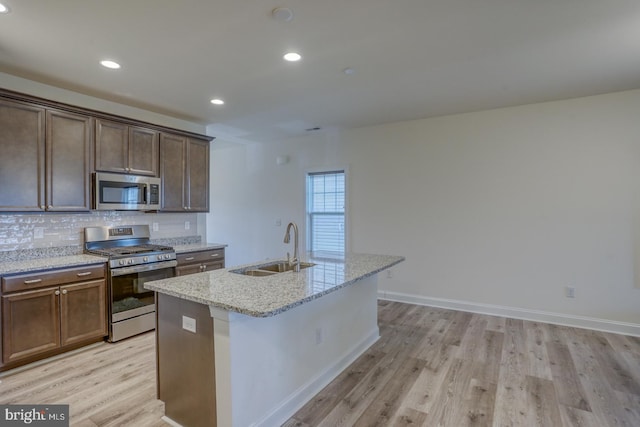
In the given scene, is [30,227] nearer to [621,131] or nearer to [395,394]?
[395,394]

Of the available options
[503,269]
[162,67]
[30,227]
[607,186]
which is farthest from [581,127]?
[30,227]

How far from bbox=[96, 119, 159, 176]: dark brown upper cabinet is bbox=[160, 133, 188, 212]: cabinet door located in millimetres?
103

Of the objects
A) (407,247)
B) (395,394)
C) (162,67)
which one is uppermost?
(162,67)

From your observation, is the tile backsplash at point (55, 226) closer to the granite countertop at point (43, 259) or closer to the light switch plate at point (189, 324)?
the granite countertop at point (43, 259)

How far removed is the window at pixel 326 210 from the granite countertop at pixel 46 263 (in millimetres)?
3067

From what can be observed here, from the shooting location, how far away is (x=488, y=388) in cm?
241

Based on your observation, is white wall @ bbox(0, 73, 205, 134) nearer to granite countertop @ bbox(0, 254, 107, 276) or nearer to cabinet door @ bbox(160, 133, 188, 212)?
cabinet door @ bbox(160, 133, 188, 212)

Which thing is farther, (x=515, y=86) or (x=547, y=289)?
(x=547, y=289)

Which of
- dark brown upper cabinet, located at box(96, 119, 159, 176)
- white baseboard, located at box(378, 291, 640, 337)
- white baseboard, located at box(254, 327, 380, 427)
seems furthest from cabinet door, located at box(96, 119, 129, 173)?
white baseboard, located at box(378, 291, 640, 337)

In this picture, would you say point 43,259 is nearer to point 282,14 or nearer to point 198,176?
point 198,176

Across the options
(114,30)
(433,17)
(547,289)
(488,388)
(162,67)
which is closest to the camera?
(433,17)

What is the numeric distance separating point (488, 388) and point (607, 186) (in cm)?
267

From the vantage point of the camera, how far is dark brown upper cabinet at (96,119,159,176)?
3.41 meters

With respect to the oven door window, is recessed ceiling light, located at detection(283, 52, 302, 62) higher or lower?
higher
